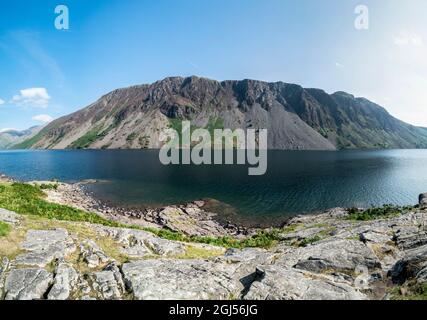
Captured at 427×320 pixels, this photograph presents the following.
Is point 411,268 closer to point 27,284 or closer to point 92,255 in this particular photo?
point 92,255

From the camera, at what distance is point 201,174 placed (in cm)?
12044

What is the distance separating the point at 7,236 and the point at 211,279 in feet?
47.1

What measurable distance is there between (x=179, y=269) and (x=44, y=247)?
912 cm

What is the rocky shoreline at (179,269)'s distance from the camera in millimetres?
14219

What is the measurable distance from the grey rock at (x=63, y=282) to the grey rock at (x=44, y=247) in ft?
4.53

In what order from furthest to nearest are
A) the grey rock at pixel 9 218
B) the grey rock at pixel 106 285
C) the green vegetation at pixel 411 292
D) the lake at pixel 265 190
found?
the lake at pixel 265 190 → the grey rock at pixel 9 218 → the grey rock at pixel 106 285 → the green vegetation at pixel 411 292

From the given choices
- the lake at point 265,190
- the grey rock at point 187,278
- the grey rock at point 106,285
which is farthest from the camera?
the lake at point 265,190

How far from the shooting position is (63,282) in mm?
14367

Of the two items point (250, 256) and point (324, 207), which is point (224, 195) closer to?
point (324, 207)

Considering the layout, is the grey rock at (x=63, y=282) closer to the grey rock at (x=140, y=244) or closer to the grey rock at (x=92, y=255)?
the grey rock at (x=92, y=255)

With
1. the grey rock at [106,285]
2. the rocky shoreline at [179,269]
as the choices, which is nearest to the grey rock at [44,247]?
the rocky shoreline at [179,269]

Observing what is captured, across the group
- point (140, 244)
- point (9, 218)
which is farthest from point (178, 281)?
point (9, 218)
